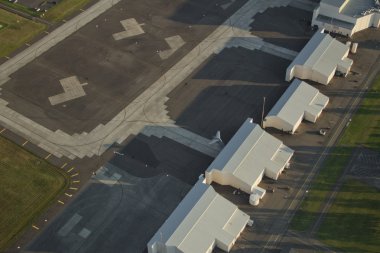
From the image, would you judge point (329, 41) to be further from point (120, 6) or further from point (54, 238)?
point (54, 238)

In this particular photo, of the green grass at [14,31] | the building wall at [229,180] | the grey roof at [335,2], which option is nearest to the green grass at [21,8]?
the green grass at [14,31]

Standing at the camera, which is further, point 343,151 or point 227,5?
point 227,5

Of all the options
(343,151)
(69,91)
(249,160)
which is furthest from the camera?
(69,91)

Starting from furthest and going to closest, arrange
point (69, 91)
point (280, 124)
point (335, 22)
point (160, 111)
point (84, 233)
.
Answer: point (335, 22) < point (69, 91) < point (160, 111) < point (280, 124) < point (84, 233)

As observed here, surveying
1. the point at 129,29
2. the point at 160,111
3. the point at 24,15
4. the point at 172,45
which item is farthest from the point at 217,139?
the point at 24,15

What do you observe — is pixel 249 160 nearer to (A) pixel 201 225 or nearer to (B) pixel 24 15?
(A) pixel 201 225

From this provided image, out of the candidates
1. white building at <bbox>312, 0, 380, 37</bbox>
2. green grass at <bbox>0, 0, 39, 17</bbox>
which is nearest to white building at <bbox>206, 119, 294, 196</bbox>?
white building at <bbox>312, 0, 380, 37</bbox>

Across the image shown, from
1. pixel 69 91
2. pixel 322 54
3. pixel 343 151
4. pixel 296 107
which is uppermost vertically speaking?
pixel 69 91

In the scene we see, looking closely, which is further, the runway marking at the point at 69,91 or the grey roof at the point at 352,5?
the grey roof at the point at 352,5

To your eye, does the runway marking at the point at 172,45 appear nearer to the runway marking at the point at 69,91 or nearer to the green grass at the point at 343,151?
the runway marking at the point at 69,91
